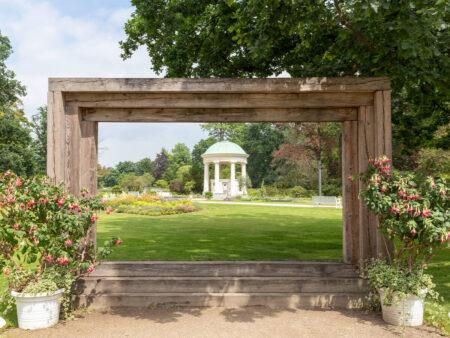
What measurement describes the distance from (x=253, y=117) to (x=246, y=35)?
67.8 inches

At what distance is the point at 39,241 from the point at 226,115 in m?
2.89

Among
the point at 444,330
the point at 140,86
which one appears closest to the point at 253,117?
the point at 140,86

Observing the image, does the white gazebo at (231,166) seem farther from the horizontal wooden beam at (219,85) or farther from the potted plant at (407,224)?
the potted plant at (407,224)

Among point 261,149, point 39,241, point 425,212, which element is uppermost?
point 261,149

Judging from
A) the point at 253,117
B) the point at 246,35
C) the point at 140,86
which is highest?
the point at 246,35

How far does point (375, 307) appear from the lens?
505cm

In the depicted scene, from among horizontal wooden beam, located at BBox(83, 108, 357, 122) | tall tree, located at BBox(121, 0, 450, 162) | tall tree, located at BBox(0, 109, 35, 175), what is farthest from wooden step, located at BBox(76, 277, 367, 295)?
tall tree, located at BBox(0, 109, 35, 175)

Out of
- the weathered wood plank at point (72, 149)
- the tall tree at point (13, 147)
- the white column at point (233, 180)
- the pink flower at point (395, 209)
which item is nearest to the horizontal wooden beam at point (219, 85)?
the weathered wood plank at point (72, 149)

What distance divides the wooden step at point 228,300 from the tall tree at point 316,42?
3.13m

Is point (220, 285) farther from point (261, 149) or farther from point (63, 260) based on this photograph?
point (261, 149)

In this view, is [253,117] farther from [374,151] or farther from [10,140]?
[10,140]

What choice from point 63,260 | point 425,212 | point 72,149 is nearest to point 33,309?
point 63,260

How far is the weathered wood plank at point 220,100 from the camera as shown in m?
5.45

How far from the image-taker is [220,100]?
5496mm
